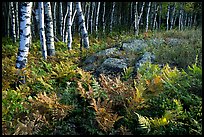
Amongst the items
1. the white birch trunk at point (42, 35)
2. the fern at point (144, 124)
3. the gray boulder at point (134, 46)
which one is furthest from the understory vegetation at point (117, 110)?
the white birch trunk at point (42, 35)

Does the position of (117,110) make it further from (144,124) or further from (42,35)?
(42,35)

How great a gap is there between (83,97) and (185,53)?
14.4 feet

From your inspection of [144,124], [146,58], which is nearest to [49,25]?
[146,58]

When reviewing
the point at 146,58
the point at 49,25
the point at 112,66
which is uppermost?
the point at 49,25

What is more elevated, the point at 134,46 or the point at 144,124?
the point at 144,124

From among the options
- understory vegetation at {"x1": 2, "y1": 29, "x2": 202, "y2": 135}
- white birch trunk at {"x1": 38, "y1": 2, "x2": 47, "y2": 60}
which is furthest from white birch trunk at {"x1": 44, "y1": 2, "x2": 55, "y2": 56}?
understory vegetation at {"x1": 2, "y1": 29, "x2": 202, "y2": 135}

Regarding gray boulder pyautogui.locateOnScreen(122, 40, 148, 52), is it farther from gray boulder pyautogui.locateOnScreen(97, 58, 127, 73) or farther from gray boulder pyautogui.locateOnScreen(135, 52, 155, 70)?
gray boulder pyautogui.locateOnScreen(97, 58, 127, 73)

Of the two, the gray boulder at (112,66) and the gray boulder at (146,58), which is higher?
the gray boulder at (146,58)

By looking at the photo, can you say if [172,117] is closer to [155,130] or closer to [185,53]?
[155,130]

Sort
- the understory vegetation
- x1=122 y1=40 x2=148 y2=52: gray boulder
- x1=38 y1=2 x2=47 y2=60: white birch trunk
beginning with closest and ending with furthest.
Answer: the understory vegetation
x1=122 y1=40 x2=148 y2=52: gray boulder
x1=38 y1=2 x2=47 y2=60: white birch trunk

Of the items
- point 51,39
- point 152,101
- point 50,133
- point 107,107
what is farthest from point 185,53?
point 51,39

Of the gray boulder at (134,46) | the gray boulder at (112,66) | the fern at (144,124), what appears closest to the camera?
the fern at (144,124)

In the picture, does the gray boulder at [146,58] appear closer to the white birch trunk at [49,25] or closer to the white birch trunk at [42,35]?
the white birch trunk at [42,35]

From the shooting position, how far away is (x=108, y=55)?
1018 cm
